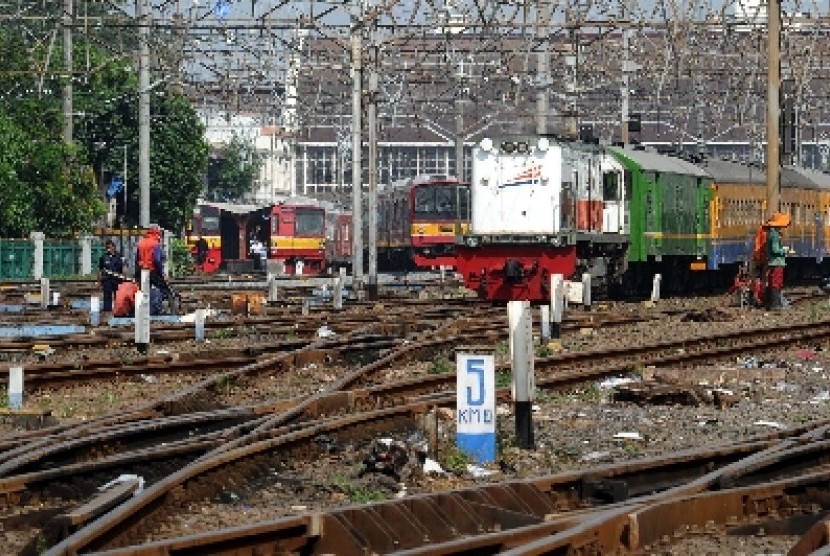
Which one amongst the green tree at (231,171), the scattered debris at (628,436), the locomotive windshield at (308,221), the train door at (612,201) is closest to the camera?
the scattered debris at (628,436)

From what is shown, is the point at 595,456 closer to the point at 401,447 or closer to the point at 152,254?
the point at 401,447

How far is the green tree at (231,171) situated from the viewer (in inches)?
4638

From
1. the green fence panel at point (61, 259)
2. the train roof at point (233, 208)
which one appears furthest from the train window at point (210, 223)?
the green fence panel at point (61, 259)

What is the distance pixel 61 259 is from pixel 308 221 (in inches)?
702

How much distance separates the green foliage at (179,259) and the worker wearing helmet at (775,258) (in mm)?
30754

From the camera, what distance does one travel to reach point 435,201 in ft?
198

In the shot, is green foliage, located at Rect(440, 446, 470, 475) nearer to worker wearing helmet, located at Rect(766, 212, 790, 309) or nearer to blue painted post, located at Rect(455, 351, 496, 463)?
blue painted post, located at Rect(455, 351, 496, 463)

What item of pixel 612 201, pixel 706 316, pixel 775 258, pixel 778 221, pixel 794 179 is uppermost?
pixel 794 179

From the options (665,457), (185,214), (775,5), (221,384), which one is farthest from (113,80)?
(665,457)

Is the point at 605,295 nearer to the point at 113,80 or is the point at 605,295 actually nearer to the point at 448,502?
the point at 448,502

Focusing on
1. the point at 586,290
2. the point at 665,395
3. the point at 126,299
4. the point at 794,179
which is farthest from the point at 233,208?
the point at 665,395

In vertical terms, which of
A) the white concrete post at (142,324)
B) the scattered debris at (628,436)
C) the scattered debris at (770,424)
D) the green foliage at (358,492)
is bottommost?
the green foliage at (358,492)

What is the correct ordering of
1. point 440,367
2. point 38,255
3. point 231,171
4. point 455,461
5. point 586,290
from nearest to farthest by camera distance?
point 455,461 → point 440,367 → point 586,290 → point 38,255 → point 231,171

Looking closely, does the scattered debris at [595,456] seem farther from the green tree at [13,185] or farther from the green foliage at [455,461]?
the green tree at [13,185]
